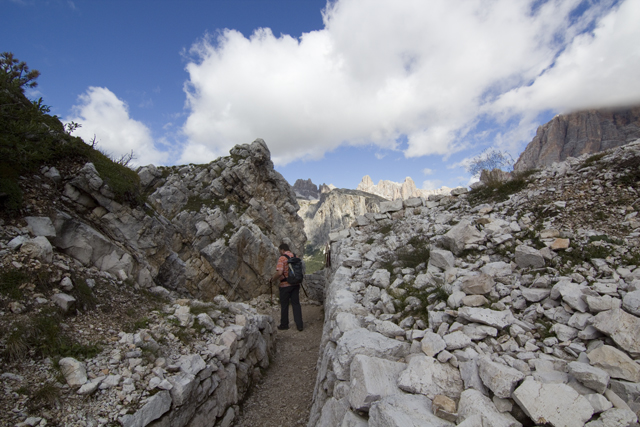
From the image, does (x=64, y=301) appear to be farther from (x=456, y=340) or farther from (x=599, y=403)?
(x=599, y=403)

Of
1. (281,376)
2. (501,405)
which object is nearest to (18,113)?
(281,376)

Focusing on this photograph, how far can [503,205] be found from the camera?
8.05 metres

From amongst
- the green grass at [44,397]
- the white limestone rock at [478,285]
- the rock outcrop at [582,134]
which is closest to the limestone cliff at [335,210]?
the rock outcrop at [582,134]

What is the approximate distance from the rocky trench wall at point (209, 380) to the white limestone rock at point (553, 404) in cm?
505

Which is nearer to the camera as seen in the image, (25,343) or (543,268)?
(25,343)

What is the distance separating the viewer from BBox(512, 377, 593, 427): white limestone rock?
247cm

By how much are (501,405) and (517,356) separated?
3.04 feet

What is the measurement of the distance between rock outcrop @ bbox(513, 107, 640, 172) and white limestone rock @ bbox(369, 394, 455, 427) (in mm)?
33929

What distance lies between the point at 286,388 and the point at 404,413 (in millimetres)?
5603

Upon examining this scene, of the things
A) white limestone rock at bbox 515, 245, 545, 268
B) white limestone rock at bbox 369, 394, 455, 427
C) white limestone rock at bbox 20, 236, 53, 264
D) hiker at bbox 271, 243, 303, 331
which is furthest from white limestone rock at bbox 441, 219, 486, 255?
white limestone rock at bbox 20, 236, 53, 264

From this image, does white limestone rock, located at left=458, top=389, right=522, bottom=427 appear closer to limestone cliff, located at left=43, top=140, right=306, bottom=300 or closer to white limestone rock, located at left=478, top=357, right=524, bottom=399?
white limestone rock, located at left=478, top=357, right=524, bottom=399

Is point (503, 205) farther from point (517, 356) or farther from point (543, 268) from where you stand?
point (517, 356)

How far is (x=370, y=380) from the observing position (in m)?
3.51

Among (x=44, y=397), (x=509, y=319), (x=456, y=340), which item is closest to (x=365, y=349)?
(x=456, y=340)
